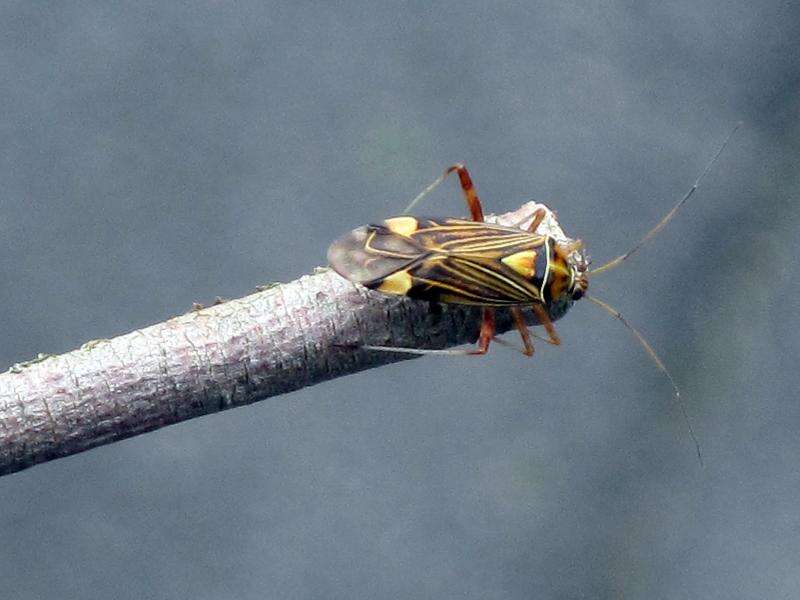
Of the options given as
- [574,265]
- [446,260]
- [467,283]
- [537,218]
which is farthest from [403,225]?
[574,265]

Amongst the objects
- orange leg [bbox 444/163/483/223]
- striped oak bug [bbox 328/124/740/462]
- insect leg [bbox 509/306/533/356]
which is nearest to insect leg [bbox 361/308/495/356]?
striped oak bug [bbox 328/124/740/462]

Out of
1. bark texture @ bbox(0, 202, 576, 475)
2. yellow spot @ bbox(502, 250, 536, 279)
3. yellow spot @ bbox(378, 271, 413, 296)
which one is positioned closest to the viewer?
bark texture @ bbox(0, 202, 576, 475)

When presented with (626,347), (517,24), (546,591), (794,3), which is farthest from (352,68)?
(546,591)

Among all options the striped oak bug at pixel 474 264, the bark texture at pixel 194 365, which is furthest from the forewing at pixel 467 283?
the bark texture at pixel 194 365

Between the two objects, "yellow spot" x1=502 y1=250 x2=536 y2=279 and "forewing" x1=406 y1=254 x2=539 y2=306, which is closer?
"forewing" x1=406 y1=254 x2=539 y2=306

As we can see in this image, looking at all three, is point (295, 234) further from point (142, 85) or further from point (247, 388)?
point (247, 388)

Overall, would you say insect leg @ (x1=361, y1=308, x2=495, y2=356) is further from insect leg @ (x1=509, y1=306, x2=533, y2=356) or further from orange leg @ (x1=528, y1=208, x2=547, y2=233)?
orange leg @ (x1=528, y1=208, x2=547, y2=233)

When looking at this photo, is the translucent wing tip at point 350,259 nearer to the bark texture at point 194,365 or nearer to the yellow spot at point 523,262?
the bark texture at point 194,365

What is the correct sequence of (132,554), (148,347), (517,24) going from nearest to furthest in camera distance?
1. (148,347)
2. (132,554)
3. (517,24)
